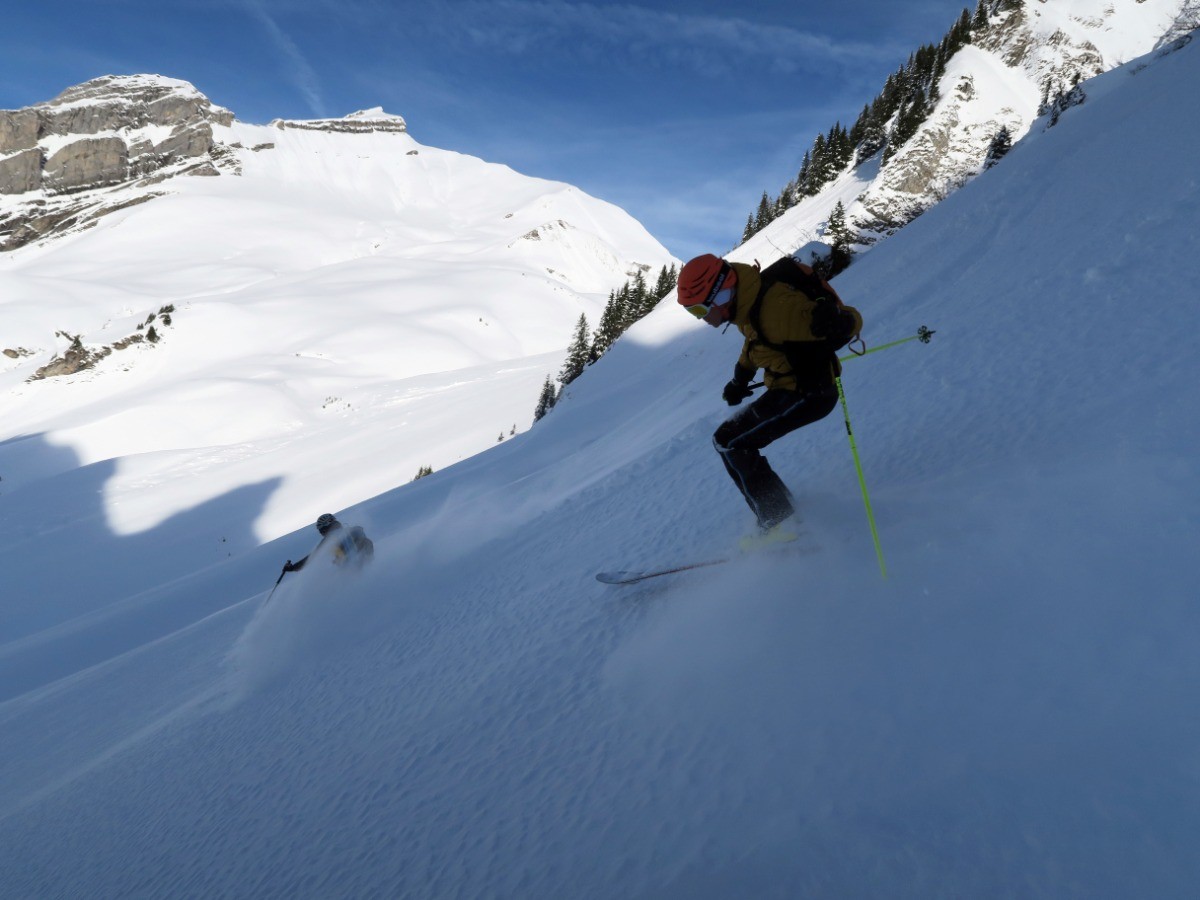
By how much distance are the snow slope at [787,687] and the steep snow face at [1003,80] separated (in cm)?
3517

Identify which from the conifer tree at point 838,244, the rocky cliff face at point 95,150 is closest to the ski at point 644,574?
the conifer tree at point 838,244

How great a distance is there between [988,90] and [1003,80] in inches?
181

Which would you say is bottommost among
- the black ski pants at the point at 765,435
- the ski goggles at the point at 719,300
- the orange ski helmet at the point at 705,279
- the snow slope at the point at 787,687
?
the snow slope at the point at 787,687

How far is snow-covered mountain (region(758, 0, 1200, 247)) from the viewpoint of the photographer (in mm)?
38438

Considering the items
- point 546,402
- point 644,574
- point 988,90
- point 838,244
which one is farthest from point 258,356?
point 988,90

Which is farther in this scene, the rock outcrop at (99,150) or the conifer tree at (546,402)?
the rock outcrop at (99,150)

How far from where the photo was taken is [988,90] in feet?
147

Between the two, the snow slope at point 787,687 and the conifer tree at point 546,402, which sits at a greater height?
the conifer tree at point 546,402

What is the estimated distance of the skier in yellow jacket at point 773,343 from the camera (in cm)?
364

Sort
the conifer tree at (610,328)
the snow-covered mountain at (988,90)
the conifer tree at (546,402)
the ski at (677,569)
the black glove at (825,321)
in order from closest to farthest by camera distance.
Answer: the black glove at (825,321), the ski at (677,569), the conifer tree at (546,402), the snow-covered mountain at (988,90), the conifer tree at (610,328)

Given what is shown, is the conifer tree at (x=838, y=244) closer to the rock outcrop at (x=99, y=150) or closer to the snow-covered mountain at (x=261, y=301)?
the snow-covered mountain at (x=261, y=301)

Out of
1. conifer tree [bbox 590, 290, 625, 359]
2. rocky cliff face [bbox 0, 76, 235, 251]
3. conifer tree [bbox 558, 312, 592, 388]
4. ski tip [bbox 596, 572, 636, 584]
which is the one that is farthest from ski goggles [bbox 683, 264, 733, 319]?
rocky cliff face [bbox 0, 76, 235, 251]

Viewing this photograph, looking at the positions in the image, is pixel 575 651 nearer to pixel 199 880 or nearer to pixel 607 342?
pixel 199 880

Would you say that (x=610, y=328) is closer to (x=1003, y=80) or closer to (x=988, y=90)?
(x=988, y=90)
